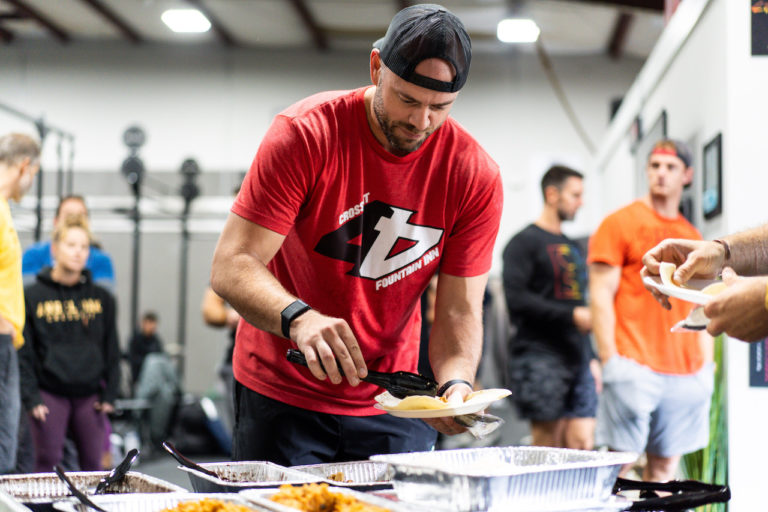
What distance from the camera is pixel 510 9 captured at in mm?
8789

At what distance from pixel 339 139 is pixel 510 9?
24.7 feet

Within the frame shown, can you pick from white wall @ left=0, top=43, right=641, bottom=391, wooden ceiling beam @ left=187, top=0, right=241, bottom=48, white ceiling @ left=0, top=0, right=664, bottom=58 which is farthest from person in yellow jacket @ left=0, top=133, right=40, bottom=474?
wooden ceiling beam @ left=187, top=0, right=241, bottom=48

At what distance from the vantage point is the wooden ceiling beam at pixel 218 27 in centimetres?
851

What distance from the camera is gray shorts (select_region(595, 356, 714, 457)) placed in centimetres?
338

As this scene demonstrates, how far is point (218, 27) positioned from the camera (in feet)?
30.2

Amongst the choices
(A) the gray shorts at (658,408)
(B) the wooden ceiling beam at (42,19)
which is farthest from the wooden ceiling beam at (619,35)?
(A) the gray shorts at (658,408)

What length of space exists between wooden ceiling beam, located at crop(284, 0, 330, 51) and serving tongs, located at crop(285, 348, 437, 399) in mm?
7650

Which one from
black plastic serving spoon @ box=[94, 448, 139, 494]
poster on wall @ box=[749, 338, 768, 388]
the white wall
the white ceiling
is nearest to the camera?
black plastic serving spoon @ box=[94, 448, 139, 494]

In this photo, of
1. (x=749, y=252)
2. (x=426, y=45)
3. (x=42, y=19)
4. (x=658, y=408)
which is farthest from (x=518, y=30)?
(x=426, y=45)

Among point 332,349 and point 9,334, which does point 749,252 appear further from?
point 9,334

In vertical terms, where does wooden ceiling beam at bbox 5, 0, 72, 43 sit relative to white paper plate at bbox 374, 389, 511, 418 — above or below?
above

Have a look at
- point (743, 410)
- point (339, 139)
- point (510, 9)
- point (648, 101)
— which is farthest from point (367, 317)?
point (510, 9)

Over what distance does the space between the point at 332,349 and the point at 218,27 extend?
8.34m

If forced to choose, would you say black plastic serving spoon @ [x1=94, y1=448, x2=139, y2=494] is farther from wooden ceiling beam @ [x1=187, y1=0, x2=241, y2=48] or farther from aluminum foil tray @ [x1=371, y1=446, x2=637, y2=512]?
wooden ceiling beam @ [x1=187, y1=0, x2=241, y2=48]
